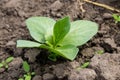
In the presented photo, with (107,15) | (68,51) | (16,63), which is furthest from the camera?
(107,15)

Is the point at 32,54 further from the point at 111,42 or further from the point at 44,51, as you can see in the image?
the point at 111,42

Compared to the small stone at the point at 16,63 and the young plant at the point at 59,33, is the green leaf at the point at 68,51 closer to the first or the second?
the young plant at the point at 59,33

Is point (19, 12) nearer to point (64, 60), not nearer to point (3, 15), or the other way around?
point (3, 15)

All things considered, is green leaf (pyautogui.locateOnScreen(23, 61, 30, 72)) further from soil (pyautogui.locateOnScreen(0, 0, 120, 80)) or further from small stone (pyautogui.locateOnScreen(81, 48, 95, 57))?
small stone (pyautogui.locateOnScreen(81, 48, 95, 57))

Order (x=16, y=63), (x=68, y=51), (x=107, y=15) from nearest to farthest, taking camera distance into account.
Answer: (x=68, y=51) < (x=16, y=63) < (x=107, y=15)

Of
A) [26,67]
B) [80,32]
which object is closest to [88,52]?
[80,32]
